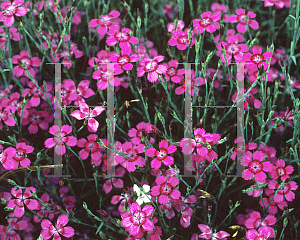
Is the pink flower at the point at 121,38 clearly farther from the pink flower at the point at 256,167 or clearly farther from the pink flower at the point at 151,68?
the pink flower at the point at 256,167

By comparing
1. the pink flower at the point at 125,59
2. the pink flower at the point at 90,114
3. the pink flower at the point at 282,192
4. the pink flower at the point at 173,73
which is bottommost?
the pink flower at the point at 282,192

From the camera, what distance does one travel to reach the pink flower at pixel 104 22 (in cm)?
79

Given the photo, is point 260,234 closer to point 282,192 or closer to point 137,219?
point 282,192

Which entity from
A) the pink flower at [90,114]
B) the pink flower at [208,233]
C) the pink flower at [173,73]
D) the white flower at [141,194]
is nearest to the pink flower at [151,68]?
the pink flower at [173,73]

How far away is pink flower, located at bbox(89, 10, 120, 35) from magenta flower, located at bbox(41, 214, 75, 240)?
0.41 meters

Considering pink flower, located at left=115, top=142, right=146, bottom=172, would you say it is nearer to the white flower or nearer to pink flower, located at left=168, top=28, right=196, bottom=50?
the white flower

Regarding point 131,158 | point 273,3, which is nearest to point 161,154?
point 131,158

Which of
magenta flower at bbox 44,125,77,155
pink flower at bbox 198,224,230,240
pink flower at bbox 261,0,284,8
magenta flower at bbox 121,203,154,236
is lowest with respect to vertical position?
pink flower at bbox 198,224,230,240

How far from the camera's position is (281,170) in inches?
28.7

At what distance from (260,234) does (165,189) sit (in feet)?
0.70

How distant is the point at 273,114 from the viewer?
0.76 metres

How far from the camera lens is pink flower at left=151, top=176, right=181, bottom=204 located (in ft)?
2.28

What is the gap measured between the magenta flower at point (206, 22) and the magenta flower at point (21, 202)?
0.50 metres

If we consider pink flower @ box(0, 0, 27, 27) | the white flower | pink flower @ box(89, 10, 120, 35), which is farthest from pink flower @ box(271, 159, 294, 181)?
pink flower @ box(0, 0, 27, 27)
